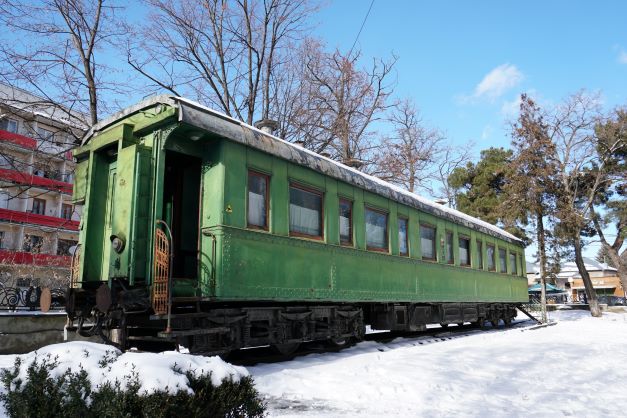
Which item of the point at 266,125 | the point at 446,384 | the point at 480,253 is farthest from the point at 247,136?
the point at 480,253

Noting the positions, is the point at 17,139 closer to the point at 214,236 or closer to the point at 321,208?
the point at 321,208

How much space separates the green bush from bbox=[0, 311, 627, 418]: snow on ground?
65mm

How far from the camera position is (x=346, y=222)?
9.07m

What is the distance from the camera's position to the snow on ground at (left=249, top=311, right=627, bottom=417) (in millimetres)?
4715

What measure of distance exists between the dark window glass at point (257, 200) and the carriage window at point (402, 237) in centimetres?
438

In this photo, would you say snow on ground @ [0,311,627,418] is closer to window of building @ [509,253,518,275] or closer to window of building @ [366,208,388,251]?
window of building @ [366,208,388,251]

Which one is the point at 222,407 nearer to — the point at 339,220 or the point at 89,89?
the point at 339,220

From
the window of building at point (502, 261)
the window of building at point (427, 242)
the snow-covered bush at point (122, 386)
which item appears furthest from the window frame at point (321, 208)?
the window of building at point (502, 261)

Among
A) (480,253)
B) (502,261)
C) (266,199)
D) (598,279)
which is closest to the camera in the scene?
(266,199)

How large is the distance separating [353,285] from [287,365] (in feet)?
7.90

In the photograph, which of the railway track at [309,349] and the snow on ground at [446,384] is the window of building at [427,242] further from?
the snow on ground at [446,384]

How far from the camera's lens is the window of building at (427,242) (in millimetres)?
11859

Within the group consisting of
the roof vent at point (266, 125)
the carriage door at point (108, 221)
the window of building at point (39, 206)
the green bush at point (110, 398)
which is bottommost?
the green bush at point (110, 398)

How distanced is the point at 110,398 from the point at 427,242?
1030cm
